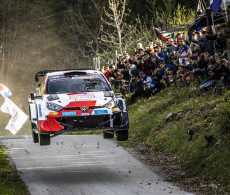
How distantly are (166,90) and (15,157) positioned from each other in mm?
7817

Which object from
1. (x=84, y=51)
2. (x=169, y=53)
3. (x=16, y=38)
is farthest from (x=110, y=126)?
(x=16, y=38)

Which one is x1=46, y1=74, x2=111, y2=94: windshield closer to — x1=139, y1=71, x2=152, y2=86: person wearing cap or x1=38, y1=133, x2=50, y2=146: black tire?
x1=38, y1=133, x2=50, y2=146: black tire

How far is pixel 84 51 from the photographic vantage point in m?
57.3

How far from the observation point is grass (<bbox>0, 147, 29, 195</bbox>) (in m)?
10.7

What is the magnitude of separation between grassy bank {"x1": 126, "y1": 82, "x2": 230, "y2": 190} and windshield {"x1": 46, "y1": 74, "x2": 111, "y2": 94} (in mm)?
2894

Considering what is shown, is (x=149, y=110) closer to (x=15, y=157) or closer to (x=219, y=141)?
(x=15, y=157)

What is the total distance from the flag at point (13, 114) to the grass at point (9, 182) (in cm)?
2170

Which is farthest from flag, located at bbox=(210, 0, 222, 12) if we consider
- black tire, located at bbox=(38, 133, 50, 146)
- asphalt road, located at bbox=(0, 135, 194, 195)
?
black tire, located at bbox=(38, 133, 50, 146)

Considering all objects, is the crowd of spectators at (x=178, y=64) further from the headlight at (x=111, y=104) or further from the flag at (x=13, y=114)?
the flag at (x=13, y=114)

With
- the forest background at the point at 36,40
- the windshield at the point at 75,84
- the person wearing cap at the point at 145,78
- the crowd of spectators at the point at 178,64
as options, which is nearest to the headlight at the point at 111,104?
the windshield at the point at 75,84

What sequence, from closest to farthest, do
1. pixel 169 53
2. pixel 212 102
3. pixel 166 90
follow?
pixel 212 102
pixel 169 53
pixel 166 90

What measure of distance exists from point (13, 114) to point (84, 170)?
2431 centimetres

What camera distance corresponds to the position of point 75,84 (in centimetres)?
1270

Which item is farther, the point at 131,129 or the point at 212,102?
the point at 131,129
